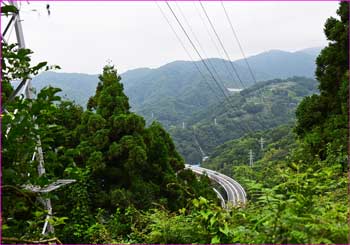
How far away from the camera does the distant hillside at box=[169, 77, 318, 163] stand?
55.6 meters

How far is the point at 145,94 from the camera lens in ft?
350

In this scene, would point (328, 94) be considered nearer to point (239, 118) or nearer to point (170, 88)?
point (239, 118)

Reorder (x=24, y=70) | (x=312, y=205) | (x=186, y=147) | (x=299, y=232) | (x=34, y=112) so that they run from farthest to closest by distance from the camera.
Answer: (x=186, y=147), (x=24, y=70), (x=34, y=112), (x=312, y=205), (x=299, y=232)

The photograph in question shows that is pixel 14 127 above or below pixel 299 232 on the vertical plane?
above

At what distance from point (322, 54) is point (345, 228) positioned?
703 centimetres

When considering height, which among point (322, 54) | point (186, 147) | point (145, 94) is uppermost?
point (145, 94)

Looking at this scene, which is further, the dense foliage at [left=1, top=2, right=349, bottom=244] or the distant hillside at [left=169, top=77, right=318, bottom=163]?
the distant hillside at [left=169, top=77, right=318, bottom=163]

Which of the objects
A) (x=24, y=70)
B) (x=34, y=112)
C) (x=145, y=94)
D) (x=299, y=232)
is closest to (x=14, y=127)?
(x=34, y=112)

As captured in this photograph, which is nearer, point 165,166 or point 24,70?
point 24,70

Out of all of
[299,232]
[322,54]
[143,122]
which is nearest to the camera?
[299,232]

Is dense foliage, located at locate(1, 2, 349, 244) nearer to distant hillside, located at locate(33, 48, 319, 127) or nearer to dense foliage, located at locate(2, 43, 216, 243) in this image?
dense foliage, located at locate(2, 43, 216, 243)

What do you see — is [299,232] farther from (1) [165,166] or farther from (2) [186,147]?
(2) [186,147]

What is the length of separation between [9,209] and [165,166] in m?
7.12

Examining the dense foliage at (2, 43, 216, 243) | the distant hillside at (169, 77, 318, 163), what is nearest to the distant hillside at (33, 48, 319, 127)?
the distant hillside at (169, 77, 318, 163)
